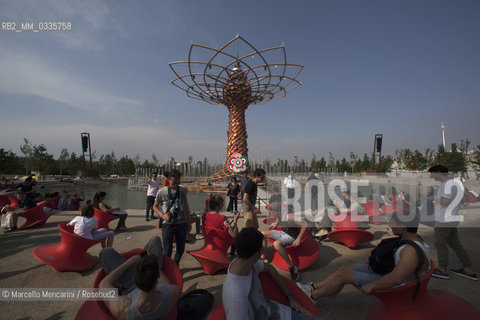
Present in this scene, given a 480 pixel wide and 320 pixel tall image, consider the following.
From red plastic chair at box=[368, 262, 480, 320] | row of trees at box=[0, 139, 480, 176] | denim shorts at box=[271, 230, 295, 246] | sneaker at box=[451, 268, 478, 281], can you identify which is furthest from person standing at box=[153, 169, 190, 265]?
row of trees at box=[0, 139, 480, 176]

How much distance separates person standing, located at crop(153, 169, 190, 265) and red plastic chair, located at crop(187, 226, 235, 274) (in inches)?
10.8

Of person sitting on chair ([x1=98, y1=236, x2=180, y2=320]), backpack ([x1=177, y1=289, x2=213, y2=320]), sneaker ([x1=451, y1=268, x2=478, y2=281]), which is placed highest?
person sitting on chair ([x1=98, y1=236, x2=180, y2=320])

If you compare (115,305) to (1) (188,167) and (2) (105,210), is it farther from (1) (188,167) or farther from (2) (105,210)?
(1) (188,167)

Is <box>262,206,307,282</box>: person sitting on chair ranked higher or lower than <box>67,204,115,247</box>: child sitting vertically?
lower

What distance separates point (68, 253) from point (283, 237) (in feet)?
10.2

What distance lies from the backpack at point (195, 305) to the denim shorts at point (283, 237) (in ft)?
3.98

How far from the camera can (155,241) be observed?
2.09m

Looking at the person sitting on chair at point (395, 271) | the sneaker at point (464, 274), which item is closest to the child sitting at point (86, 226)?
the person sitting on chair at point (395, 271)

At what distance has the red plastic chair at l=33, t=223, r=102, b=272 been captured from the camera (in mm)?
2877

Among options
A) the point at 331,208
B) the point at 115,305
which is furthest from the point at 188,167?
the point at 115,305

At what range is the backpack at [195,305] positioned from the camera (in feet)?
6.51

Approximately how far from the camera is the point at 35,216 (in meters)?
5.16

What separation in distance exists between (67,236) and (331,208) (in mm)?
4464

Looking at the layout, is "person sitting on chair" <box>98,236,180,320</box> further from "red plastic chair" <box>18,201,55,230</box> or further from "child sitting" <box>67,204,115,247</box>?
"red plastic chair" <box>18,201,55,230</box>
